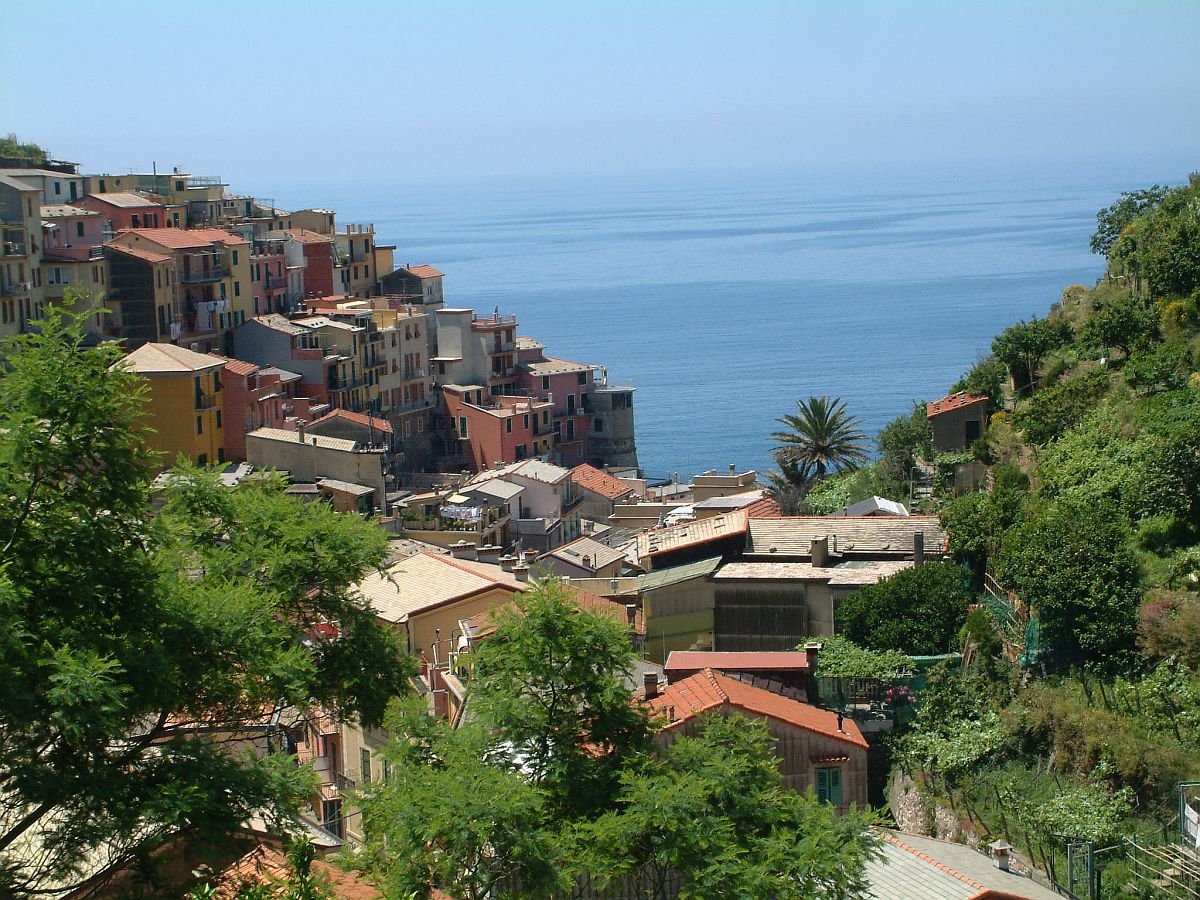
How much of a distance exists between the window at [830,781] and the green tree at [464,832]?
17.9 ft

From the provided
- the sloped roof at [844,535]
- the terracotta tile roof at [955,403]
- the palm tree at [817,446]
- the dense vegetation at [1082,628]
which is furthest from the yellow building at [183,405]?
the dense vegetation at [1082,628]

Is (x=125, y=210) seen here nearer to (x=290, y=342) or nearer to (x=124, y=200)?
(x=124, y=200)

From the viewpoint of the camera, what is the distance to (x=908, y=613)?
22344 mm

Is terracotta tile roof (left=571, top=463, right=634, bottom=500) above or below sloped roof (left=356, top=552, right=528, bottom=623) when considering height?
below

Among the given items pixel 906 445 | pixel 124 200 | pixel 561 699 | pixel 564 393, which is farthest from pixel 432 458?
pixel 561 699

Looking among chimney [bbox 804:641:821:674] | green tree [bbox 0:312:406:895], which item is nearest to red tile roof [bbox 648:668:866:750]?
chimney [bbox 804:641:821:674]

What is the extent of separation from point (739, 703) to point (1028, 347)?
72.1ft

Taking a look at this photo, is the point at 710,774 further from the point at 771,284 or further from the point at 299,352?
the point at 771,284

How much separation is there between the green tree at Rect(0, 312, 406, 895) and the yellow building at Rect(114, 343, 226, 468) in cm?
3639

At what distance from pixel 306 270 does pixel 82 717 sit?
61.0 meters

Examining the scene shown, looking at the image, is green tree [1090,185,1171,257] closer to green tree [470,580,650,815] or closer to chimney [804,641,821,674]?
chimney [804,641,821,674]

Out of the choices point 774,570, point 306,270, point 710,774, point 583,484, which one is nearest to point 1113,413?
point 774,570

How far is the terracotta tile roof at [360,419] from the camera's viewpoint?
54.6 metres

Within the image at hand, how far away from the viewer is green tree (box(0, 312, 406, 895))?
9.95m
